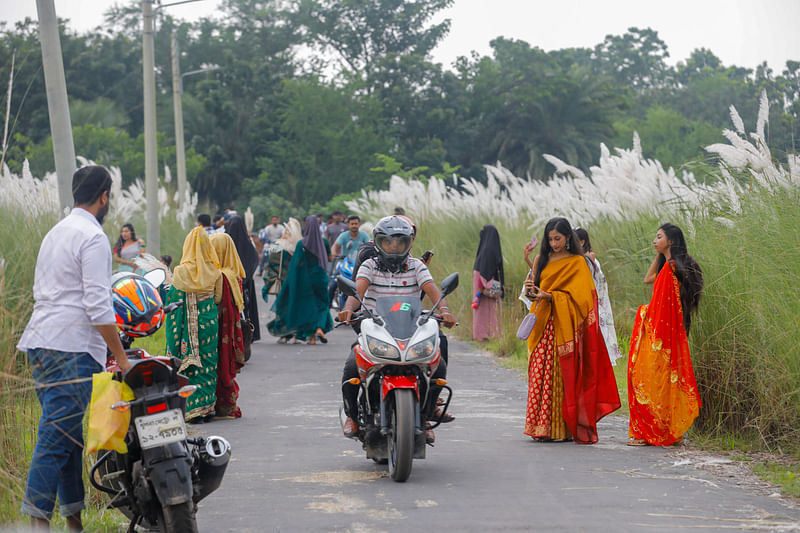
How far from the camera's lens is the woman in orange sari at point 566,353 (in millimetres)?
8859

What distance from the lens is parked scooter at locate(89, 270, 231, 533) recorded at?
17.0 feet

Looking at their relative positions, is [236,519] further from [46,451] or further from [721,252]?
[721,252]

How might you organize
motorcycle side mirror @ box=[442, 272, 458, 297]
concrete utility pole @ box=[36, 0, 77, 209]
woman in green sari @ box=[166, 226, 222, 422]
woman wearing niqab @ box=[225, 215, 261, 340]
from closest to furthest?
motorcycle side mirror @ box=[442, 272, 458, 297], woman in green sari @ box=[166, 226, 222, 422], concrete utility pole @ box=[36, 0, 77, 209], woman wearing niqab @ box=[225, 215, 261, 340]

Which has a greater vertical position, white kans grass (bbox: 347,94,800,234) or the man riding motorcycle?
white kans grass (bbox: 347,94,800,234)

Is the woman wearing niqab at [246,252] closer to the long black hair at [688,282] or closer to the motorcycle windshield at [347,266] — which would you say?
the motorcycle windshield at [347,266]

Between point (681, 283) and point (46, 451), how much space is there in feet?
17.4

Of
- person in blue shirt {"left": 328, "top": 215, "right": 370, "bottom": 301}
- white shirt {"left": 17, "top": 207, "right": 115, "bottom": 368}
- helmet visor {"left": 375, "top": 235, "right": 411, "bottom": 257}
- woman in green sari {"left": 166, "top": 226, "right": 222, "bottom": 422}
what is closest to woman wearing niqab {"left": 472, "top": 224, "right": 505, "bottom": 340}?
person in blue shirt {"left": 328, "top": 215, "right": 370, "bottom": 301}

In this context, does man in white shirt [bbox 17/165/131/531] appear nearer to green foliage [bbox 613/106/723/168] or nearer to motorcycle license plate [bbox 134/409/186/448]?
motorcycle license plate [bbox 134/409/186/448]

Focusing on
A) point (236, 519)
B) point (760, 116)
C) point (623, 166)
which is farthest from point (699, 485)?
point (623, 166)

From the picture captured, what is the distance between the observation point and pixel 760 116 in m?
10.7

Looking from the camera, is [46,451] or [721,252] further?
[721,252]

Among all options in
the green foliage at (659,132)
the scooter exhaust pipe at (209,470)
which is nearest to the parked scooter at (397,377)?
the scooter exhaust pipe at (209,470)

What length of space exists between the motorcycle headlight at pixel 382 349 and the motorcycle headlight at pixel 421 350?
88 mm

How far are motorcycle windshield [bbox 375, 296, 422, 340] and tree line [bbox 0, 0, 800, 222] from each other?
125 ft
